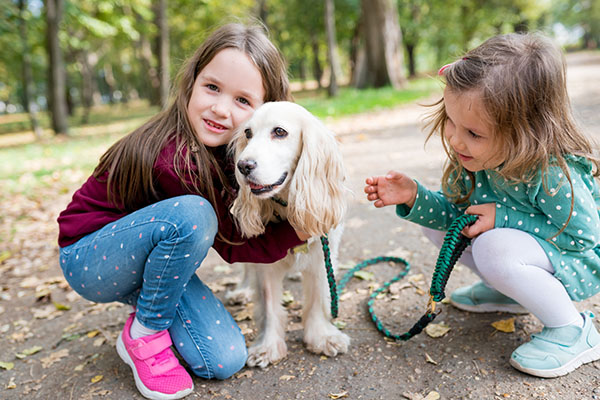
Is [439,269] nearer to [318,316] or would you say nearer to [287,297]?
[318,316]

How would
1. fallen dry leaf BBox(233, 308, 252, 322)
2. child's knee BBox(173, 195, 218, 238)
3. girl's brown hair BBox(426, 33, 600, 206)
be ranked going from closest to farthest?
girl's brown hair BBox(426, 33, 600, 206) → child's knee BBox(173, 195, 218, 238) → fallen dry leaf BBox(233, 308, 252, 322)

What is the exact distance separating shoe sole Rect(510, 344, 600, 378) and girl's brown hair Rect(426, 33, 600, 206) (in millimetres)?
878

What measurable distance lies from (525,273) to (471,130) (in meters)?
0.73

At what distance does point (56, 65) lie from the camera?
13.2 m

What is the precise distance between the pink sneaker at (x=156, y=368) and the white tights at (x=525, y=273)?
1672 mm

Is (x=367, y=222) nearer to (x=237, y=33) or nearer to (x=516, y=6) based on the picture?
(x=237, y=33)

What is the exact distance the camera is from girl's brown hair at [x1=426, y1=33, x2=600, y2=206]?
6.28 feet

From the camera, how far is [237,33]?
2.47m

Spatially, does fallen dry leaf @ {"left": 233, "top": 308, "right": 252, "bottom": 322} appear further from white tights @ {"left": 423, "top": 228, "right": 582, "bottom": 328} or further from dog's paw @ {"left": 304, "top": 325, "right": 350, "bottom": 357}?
white tights @ {"left": 423, "top": 228, "right": 582, "bottom": 328}

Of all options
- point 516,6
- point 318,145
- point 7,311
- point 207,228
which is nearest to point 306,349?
point 207,228

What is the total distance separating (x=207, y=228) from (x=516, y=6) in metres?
35.4

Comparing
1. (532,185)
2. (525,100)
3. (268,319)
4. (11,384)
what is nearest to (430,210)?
(532,185)

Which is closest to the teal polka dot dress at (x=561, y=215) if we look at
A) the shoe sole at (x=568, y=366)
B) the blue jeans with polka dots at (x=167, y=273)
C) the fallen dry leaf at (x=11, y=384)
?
the shoe sole at (x=568, y=366)

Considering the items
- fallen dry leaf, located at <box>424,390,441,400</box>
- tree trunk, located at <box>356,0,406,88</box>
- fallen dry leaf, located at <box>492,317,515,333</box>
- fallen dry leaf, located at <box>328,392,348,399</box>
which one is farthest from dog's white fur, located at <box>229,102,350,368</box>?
tree trunk, located at <box>356,0,406,88</box>
